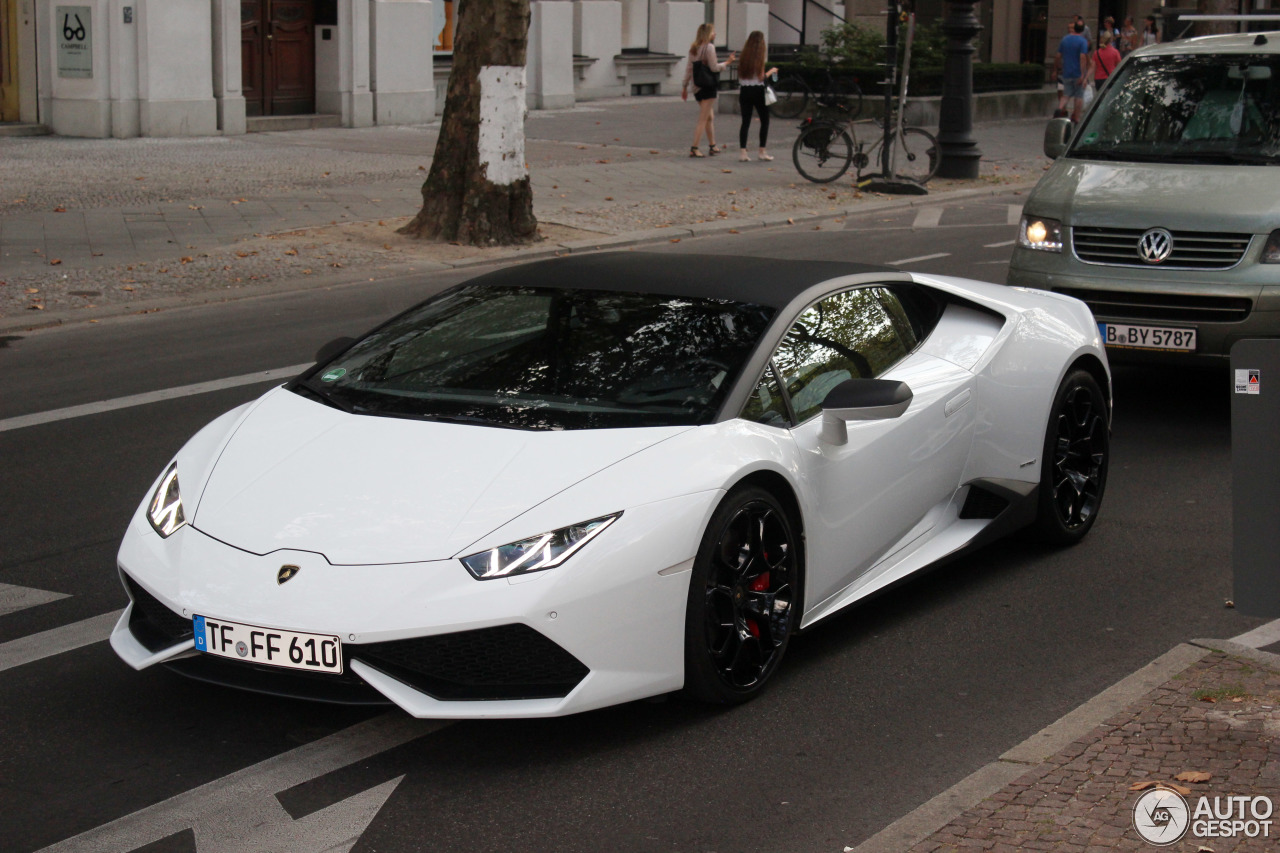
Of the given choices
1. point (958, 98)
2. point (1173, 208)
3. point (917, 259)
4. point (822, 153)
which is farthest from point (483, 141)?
point (958, 98)

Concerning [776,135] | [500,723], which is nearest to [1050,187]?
[500,723]

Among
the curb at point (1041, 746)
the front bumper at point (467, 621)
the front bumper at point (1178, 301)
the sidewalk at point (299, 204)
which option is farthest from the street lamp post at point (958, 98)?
the front bumper at point (467, 621)

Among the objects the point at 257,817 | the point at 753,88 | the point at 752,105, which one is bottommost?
the point at 257,817

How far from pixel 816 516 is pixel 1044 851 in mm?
1617

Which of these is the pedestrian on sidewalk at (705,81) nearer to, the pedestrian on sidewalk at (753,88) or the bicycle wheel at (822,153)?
the pedestrian on sidewalk at (753,88)

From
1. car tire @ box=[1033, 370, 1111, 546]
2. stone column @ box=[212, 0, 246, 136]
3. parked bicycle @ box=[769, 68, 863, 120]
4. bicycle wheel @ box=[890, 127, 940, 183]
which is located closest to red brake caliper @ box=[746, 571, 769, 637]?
car tire @ box=[1033, 370, 1111, 546]

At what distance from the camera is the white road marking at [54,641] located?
5.29m

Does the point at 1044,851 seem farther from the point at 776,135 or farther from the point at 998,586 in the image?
the point at 776,135

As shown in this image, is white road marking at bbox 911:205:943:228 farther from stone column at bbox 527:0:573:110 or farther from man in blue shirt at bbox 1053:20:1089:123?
stone column at bbox 527:0:573:110

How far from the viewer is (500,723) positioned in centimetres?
477

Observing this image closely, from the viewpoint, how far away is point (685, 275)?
5.67m

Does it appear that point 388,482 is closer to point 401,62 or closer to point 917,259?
point 917,259

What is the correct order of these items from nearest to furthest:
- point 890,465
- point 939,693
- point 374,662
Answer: point 374,662 → point 939,693 → point 890,465

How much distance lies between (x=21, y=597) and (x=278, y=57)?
22664 mm
